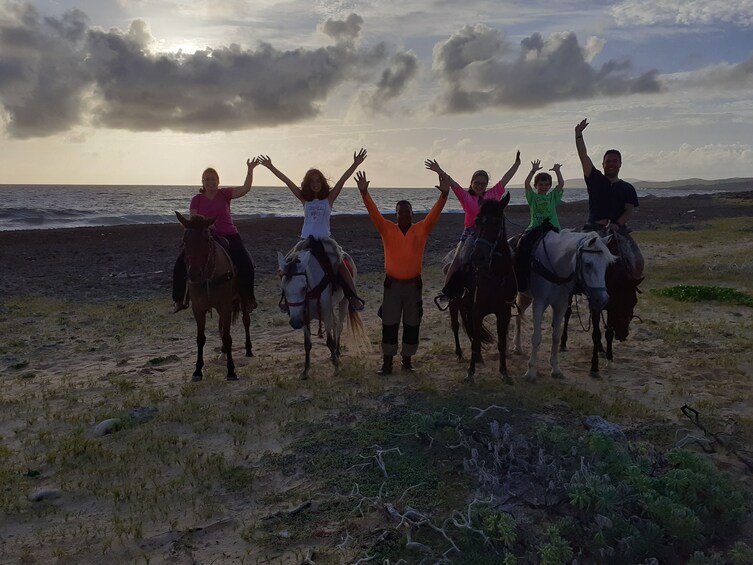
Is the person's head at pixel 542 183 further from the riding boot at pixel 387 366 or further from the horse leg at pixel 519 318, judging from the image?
the riding boot at pixel 387 366

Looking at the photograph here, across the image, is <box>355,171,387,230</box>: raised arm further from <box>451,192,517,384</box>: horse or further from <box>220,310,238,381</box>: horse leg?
<box>220,310,238,381</box>: horse leg

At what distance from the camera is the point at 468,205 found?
7973mm

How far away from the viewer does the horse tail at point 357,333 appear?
28.9ft

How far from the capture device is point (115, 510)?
15.7ft

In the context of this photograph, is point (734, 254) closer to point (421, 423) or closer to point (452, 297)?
point (452, 297)

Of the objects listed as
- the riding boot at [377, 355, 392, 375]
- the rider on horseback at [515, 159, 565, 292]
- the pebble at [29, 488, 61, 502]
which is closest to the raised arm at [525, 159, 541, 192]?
the rider on horseback at [515, 159, 565, 292]

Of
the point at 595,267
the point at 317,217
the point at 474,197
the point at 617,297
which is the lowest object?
the point at 617,297

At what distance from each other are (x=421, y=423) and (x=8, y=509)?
12.7 feet

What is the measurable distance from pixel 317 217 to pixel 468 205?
2.26 meters

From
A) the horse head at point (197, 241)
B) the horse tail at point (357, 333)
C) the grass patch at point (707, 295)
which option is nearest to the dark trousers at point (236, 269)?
the horse head at point (197, 241)

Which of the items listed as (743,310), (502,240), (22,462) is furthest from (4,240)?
(743,310)

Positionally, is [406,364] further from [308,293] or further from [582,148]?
[582,148]

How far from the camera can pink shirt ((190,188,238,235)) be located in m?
8.46

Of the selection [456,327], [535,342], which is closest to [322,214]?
[456,327]
